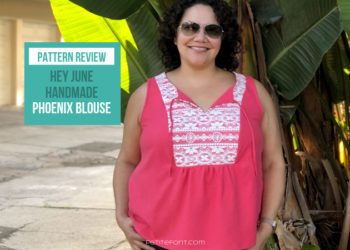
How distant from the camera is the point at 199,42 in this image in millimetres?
2080

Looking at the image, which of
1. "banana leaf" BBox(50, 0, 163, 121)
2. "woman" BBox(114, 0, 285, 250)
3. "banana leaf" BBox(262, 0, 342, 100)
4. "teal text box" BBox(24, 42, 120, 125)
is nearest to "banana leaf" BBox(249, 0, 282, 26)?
"banana leaf" BBox(262, 0, 342, 100)

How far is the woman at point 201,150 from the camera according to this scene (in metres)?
1.98

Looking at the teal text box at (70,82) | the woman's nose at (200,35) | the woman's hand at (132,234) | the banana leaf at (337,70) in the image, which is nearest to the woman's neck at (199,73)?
the woman's nose at (200,35)

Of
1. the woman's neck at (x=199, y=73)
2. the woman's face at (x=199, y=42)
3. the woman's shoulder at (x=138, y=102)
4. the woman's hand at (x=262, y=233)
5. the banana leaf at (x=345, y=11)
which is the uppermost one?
the banana leaf at (x=345, y=11)

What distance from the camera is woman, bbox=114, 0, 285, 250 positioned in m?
1.98

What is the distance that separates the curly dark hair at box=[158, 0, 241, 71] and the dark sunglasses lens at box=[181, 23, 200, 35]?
79 millimetres

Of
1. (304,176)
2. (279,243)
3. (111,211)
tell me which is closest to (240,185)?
(279,243)

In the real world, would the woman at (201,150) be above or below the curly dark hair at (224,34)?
below

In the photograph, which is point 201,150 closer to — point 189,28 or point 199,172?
point 199,172

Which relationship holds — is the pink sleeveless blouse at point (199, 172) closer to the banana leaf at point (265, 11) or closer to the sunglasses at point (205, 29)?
the sunglasses at point (205, 29)

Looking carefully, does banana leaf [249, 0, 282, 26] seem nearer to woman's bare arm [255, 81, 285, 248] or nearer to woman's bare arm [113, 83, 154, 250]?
woman's bare arm [255, 81, 285, 248]

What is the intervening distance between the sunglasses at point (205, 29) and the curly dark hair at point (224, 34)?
4 cm

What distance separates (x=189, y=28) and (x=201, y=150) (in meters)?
0.40

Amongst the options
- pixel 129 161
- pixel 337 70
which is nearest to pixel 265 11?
pixel 337 70
